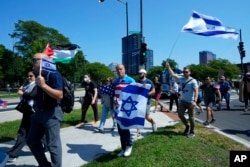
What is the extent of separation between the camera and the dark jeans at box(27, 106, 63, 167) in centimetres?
475

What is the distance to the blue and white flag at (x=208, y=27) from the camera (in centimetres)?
960

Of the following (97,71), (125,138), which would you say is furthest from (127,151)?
(97,71)

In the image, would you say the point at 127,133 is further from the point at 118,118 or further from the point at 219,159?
the point at 219,159

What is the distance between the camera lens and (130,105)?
20.6 feet

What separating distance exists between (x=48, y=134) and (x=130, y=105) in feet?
6.41

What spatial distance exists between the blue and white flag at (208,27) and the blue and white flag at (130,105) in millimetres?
3821

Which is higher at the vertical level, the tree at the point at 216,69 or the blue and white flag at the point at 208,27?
the tree at the point at 216,69

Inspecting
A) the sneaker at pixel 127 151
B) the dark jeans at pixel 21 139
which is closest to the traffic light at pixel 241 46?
the sneaker at pixel 127 151

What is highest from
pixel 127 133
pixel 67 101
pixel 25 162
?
pixel 67 101

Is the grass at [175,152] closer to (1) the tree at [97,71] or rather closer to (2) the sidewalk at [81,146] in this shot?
(2) the sidewalk at [81,146]

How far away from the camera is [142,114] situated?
6.32 meters

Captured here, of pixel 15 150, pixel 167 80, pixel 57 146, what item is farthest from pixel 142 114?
pixel 167 80

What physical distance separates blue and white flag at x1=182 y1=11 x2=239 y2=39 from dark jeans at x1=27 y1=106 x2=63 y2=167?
5.73 metres

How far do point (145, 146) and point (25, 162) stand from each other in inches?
91.5
